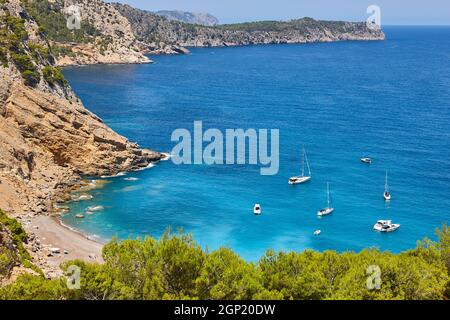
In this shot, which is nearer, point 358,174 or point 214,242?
point 214,242

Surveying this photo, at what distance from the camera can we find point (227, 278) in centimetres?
3053

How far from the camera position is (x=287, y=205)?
230ft

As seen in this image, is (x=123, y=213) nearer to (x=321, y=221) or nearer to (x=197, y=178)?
(x=197, y=178)

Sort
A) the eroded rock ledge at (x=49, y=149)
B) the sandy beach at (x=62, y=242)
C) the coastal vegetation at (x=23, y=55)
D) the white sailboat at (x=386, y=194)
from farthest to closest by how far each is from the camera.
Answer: the coastal vegetation at (x=23, y=55) < the white sailboat at (x=386, y=194) < the eroded rock ledge at (x=49, y=149) < the sandy beach at (x=62, y=242)

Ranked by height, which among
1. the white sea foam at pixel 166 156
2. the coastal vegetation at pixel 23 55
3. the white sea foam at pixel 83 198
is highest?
the coastal vegetation at pixel 23 55

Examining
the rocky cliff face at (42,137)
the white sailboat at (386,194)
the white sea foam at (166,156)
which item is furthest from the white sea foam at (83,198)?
the white sailboat at (386,194)

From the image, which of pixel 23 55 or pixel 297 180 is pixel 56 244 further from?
pixel 23 55

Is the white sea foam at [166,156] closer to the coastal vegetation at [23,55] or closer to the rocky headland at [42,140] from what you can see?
the rocky headland at [42,140]

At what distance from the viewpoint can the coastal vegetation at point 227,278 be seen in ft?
99.1

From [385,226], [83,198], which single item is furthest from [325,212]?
[83,198]

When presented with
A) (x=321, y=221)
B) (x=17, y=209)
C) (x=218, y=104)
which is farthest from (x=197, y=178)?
(x=218, y=104)

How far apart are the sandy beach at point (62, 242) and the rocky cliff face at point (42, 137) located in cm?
316

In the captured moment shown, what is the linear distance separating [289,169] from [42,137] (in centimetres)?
3627
